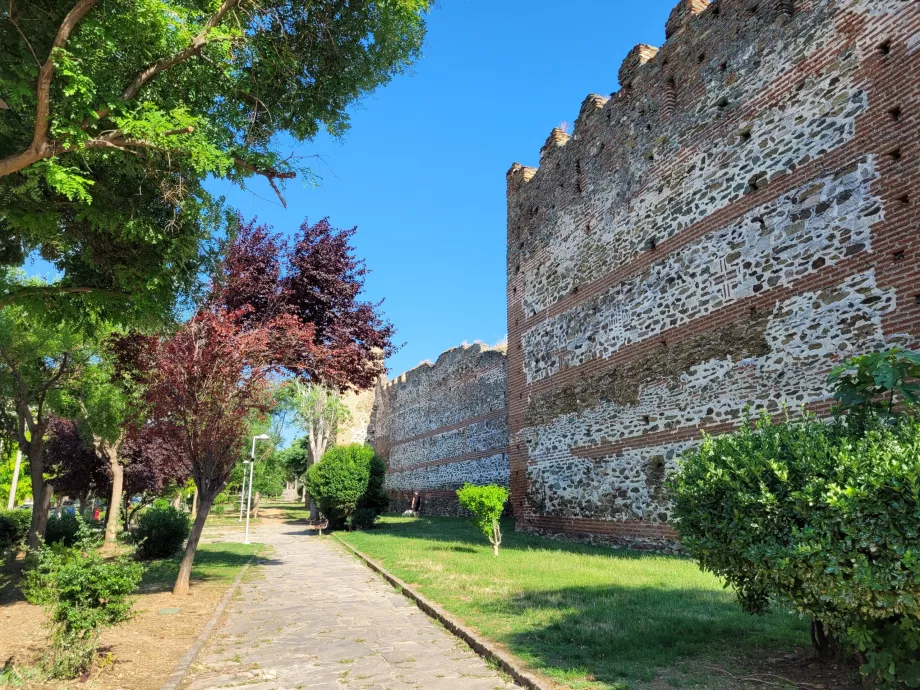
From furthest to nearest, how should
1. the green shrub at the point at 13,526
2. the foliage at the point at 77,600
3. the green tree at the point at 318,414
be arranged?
1. the green tree at the point at 318,414
2. the green shrub at the point at 13,526
3. the foliage at the point at 77,600

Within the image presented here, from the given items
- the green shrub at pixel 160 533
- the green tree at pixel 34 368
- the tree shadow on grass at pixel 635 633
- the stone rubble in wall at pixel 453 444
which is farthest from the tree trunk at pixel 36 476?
the stone rubble in wall at pixel 453 444

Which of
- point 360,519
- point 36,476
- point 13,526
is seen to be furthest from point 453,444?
point 36,476

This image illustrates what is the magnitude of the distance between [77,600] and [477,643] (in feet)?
11.4

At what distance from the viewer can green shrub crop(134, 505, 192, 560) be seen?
1292 centimetres

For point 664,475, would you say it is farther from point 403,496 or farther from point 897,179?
point 403,496

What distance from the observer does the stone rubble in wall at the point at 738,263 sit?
8312 mm

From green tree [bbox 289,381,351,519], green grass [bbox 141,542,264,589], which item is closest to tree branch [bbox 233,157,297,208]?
green grass [bbox 141,542,264,589]

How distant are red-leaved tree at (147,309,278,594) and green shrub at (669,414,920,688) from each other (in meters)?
6.88

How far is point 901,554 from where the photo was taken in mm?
2975

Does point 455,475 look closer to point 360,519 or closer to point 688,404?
point 360,519

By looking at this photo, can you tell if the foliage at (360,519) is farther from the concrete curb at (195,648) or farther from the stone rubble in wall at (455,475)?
the concrete curb at (195,648)

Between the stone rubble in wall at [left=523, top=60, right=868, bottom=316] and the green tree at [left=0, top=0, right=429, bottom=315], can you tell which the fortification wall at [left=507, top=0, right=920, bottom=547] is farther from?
the green tree at [left=0, top=0, right=429, bottom=315]

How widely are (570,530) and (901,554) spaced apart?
37.2 ft

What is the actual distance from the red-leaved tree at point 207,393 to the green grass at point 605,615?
140 inches
